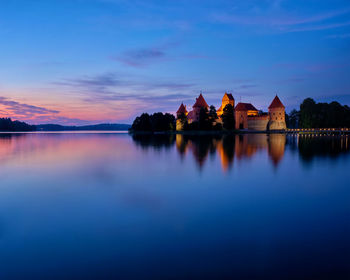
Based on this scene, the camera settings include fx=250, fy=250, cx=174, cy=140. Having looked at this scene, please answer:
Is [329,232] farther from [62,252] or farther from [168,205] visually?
[62,252]

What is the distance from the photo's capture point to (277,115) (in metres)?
75.3

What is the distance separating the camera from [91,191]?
867cm

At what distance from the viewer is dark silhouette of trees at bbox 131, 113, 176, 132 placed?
80.9m

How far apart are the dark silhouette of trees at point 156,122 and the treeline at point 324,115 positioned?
128 feet

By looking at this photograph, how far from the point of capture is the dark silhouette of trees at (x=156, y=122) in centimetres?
8088

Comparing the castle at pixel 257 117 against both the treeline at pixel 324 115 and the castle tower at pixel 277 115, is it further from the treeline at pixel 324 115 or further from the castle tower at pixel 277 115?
the treeline at pixel 324 115

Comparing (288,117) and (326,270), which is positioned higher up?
(288,117)

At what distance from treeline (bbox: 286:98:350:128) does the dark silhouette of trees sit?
3903 centimetres

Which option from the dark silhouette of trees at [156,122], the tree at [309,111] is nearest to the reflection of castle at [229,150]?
the tree at [309,111]

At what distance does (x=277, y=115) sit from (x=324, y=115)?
40.0ft

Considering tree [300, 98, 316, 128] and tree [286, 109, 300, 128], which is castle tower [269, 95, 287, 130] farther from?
tree [286, 109, 300, 128]

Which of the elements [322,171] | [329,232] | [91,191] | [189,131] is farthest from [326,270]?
[189,131]

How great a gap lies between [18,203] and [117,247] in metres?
4.50

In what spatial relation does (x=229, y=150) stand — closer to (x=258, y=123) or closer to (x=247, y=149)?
(x=247, y=149)
